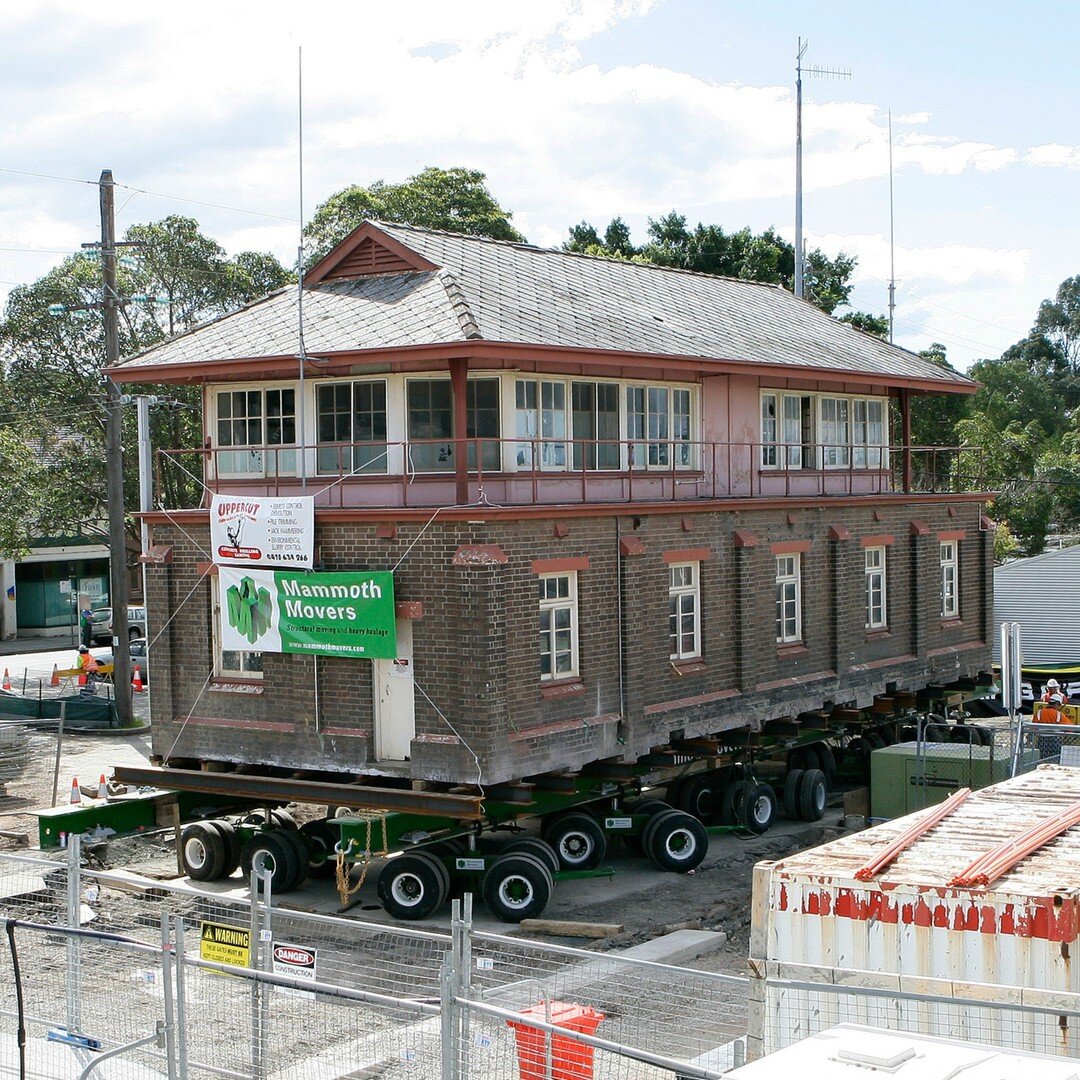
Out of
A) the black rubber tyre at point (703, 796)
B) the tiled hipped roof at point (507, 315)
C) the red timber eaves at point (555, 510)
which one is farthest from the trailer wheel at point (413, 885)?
the tiled hipped roof at point (507, 315)

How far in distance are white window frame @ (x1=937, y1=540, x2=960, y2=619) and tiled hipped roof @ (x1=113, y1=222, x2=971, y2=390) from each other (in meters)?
3.65

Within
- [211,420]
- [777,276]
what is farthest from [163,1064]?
[777,276]

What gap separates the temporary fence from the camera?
998 centimetres

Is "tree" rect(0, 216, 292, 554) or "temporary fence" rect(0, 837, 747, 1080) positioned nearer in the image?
"temporary fence" rect(0, 837, 747, 1080)

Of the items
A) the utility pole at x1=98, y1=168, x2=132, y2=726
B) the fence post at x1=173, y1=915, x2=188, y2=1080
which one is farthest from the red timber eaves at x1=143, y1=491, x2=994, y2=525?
the utility pole at x1=98, y1=168, x2=132, y2=726

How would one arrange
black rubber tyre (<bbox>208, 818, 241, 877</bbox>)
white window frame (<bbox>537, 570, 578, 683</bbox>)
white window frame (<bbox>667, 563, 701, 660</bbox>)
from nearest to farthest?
white window frame (<bbox>537, 570, 578, 683</bbox>) → black rubber tyre (<bbox>208, 818, 241, 877</bbox>) → white window frame (<bbox>667, 563, 701, 660</bbox>)

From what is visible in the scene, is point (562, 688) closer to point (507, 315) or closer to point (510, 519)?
point (510, 519)

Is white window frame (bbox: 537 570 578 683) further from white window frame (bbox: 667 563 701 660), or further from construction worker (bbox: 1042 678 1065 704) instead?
construction worker (bbox: 1042 678 1065 704)

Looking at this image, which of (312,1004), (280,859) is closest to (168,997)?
(312,1004)

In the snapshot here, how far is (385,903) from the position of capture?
18.9 meters

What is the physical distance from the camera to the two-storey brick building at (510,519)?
19109mm

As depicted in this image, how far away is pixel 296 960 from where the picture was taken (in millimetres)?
11023

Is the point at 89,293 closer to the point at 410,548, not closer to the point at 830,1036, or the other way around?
the point at 410,548

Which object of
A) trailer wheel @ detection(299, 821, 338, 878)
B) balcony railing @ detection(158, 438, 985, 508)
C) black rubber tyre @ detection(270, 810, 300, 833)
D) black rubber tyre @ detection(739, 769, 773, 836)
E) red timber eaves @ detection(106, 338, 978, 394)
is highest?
red timber eaves @ detection(106, 338, 978, 394)
